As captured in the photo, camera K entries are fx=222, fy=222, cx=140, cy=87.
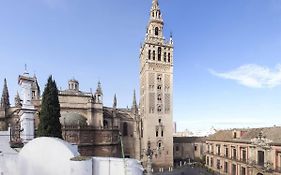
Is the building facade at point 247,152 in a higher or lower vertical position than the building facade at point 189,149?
higher

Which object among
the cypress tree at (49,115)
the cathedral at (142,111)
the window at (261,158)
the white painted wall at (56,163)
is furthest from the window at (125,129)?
the white painted wall at (56,163)

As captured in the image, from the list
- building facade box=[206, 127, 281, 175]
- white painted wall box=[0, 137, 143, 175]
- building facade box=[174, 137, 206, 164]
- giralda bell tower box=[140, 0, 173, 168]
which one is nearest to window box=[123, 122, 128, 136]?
giralda bell tower box=[140, 0, 173, 168]

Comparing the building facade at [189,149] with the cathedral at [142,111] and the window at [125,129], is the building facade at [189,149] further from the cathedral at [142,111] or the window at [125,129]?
the window at [125,129]

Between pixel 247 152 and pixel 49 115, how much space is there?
27737mm

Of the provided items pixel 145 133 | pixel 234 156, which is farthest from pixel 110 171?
pixel 145 133

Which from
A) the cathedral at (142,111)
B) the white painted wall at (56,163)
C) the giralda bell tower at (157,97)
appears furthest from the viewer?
the giralda bell tower at (157,97)

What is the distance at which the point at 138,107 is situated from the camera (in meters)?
53.8

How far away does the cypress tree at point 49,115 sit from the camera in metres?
22.3

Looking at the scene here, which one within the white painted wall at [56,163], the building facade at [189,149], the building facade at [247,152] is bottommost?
the building facade at [189,149]

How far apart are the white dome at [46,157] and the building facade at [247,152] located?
26.0 metres

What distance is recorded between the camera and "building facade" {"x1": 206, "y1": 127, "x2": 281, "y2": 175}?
2759cm

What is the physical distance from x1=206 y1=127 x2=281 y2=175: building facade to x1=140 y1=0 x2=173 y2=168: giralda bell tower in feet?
30.7

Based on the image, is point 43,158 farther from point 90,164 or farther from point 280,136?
point 280,136

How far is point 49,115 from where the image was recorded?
76.5ft
